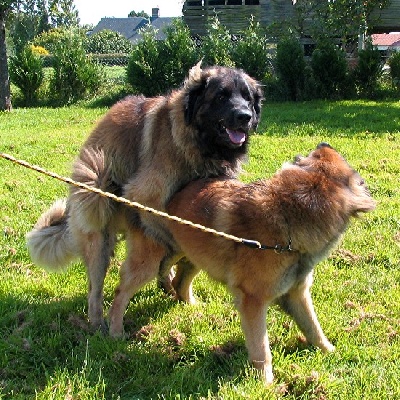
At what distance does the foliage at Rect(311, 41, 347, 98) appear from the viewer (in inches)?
615

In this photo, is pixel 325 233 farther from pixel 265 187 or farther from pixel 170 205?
pixel 170 205

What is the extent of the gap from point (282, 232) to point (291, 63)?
45.3 feet

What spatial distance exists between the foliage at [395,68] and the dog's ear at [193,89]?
13427 millimetres

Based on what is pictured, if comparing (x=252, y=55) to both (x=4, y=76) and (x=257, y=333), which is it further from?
(x=257, y=333)

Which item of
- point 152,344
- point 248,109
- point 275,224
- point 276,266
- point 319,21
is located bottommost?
point 152,344

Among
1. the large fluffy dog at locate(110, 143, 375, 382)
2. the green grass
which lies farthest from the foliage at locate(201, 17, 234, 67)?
the large fluffy dog at locate(110, 143, 375, 382)

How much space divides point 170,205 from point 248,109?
3.46ft

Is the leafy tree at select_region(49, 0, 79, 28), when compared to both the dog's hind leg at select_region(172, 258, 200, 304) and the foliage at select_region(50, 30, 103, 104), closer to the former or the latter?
the foliage at select_region(50, 30, 103, 104)

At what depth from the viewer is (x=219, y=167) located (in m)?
4.22

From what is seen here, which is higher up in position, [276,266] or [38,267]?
[276,266]

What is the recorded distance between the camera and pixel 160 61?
16.7 meters

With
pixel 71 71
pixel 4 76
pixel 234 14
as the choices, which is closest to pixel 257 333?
pixel 4 76

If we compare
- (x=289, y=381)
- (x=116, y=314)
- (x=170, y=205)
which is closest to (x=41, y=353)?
(x=116, y=314)

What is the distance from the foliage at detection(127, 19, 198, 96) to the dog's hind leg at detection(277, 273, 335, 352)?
13816mm
